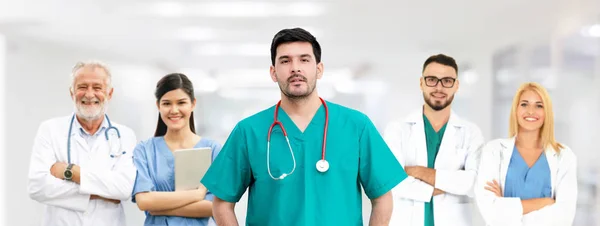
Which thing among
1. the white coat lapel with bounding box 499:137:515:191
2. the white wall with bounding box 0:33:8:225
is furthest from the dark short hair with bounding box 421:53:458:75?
the white wall with bounding box 0:33:8:225

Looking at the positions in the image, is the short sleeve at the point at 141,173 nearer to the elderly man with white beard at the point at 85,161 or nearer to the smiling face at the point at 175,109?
the elderly man with white beard at the point at 85,161

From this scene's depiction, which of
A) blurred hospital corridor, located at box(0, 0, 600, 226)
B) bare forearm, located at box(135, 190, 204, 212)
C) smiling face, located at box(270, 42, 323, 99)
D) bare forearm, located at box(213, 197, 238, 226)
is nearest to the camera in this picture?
smiling face, located at box(270, 42, 323, 99)

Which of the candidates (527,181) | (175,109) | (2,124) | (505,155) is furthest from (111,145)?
(527,181)

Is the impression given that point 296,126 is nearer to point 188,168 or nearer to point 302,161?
point 302,161

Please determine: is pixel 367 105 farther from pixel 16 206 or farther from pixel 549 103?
pixel 16 206

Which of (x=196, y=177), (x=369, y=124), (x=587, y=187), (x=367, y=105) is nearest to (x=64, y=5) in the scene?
(x=196, y=177)

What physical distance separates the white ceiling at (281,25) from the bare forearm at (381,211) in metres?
1.57

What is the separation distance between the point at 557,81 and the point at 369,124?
6.21 ft

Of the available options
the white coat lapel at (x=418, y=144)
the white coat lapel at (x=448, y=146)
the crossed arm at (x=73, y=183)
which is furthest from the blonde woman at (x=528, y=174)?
the crossed arm at (x=73, y=183)

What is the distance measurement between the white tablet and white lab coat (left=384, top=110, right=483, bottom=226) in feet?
3.14

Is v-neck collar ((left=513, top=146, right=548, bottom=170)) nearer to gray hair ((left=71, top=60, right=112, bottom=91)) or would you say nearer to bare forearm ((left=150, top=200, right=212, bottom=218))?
bare forearm ((left=150, top=200, right=212, bottom=218))

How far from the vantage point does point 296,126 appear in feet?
6.93

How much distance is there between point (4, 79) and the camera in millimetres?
3732

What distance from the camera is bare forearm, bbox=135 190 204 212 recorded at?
9.25ft
